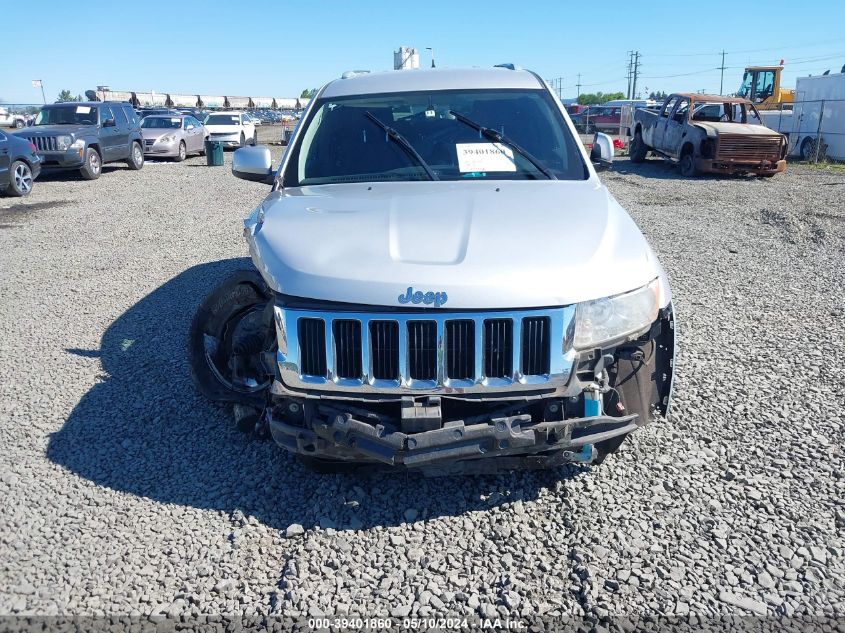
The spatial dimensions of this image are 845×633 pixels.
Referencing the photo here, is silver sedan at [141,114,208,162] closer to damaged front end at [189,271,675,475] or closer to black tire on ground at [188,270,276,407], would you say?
black tire on ground at [188,270,276,407]

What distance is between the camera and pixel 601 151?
4789 mm

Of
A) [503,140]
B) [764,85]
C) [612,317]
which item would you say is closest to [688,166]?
[503,140]

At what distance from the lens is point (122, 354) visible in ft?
17.4

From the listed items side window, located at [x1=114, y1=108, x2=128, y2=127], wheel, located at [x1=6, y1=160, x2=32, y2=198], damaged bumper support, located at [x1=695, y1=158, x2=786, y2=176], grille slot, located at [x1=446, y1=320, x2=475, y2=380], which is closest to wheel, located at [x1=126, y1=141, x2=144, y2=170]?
side window, located at [x1=114, y1=108, x2=128, y2=127]

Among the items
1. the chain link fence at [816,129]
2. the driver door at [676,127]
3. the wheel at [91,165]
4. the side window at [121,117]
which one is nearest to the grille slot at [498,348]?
the driver door at [676,127]

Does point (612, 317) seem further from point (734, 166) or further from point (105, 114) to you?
point (105, 114)

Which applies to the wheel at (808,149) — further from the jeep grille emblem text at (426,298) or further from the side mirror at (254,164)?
the jeep grille emblem text at (426,298)

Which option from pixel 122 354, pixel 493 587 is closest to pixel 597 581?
pixel 493 587

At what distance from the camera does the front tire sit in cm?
1991

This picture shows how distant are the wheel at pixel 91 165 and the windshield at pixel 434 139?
48.1 ft

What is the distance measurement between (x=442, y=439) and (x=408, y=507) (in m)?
0.74

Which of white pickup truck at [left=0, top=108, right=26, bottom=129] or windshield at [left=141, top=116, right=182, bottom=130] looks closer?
windshield at [left=141, top=116, right=182, bottom=130]

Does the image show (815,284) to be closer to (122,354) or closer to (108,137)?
(122,354)

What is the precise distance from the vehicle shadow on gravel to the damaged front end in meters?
0.45
